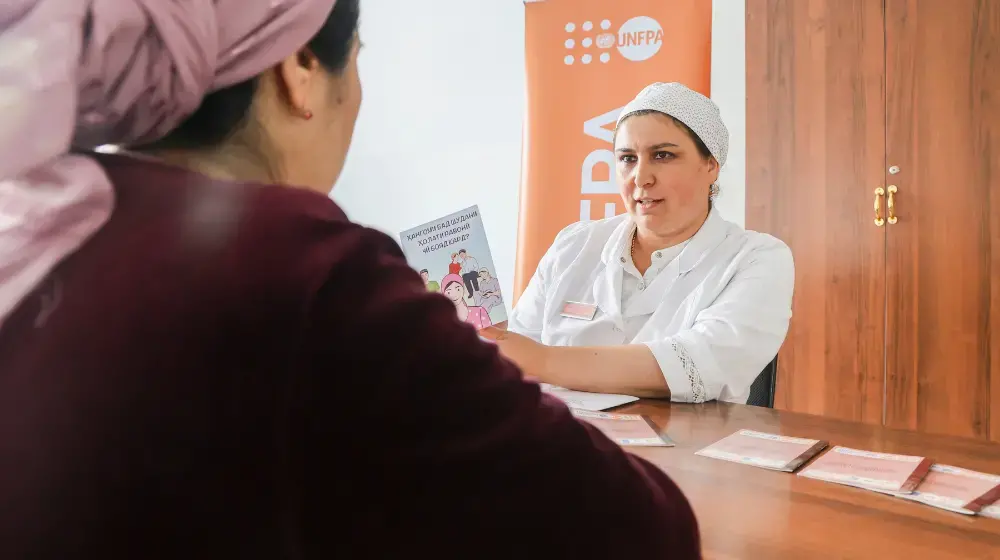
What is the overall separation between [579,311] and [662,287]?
0.81ft

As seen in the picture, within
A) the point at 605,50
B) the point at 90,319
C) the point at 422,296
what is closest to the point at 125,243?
the point at 90,319

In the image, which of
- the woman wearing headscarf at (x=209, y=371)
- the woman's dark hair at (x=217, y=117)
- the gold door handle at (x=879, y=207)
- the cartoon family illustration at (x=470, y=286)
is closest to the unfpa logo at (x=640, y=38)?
the gold door handle at (x=879, y=207)

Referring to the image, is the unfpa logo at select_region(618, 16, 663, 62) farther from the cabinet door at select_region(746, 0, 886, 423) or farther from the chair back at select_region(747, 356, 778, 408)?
the chair back at select_region(747, 356, 778, 408)

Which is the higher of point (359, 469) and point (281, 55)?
point (281, 55)

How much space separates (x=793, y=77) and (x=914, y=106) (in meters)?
0.51

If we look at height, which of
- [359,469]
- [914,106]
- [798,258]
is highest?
[914,106]

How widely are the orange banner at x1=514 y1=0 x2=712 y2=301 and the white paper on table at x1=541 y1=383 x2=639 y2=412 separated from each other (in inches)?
65.4

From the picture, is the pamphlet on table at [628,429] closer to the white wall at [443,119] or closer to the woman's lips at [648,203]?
the woman's lips at [648,203]

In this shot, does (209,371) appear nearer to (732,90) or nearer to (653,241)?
(653,241)

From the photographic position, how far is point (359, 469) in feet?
1.28

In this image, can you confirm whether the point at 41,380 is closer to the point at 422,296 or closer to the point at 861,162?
the point at 422,296

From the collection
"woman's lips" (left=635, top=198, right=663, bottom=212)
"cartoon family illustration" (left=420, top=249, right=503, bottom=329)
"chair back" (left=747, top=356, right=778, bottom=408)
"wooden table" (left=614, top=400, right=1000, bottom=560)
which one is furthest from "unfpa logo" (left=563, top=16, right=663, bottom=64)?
"wooden table" (left=614, top=400, right=1000, bottom=560)

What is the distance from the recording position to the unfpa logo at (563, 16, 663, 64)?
295cm

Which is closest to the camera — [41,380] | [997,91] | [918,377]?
[41,380]
